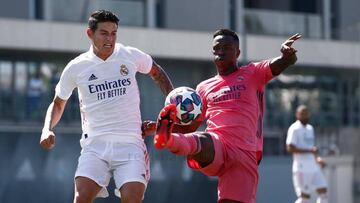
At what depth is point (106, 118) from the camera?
851 centimetres

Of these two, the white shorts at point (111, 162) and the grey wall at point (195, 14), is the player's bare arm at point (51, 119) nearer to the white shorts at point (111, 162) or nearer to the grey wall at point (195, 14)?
the white shorts at point (111, 162)

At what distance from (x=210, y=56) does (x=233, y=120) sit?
24066mm

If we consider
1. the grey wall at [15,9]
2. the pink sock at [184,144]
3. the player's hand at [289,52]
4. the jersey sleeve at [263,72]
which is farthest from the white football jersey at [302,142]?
the grey wall at [15,9]

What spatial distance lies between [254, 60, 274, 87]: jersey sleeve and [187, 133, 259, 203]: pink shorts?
677mm

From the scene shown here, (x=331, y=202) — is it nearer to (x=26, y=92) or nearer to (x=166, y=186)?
(x=166, y=186)

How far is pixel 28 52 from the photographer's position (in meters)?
30.4

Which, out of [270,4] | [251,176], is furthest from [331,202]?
[270,4]

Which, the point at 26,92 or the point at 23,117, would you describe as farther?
the point at 26,92

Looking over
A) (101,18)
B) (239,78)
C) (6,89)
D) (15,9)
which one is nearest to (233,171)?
(239,78)

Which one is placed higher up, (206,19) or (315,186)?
(206,19)

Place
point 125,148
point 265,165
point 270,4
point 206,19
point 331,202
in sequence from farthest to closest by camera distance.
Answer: point 270,4 → point 206,19 → point 331,202 → point 265,165 → point 125,148

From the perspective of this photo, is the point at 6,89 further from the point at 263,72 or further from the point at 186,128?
the point at 263,72

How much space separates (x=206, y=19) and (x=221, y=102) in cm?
2441

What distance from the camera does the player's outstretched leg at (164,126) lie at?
310 inches
